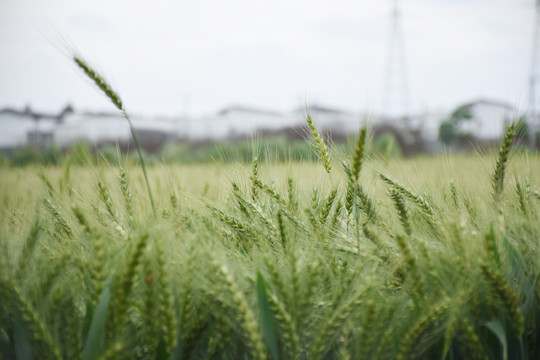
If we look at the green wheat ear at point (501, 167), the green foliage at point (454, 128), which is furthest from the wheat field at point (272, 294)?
the green foliage at point (454, 128)

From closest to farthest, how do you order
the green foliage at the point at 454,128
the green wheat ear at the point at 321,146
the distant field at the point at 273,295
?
the distant field at the point at 273,295 < the green wheat ear at the point at 321,146 < the green foliage at the point at 454,128

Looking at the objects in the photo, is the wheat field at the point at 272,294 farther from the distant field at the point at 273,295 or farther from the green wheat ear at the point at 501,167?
the green wheat ear at the point at 501,167

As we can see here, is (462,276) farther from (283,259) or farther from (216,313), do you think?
(216,313)

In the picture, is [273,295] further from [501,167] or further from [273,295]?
[501,167]

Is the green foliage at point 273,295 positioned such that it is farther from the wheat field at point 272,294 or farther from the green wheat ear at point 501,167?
the green wheat ear at point 501,167

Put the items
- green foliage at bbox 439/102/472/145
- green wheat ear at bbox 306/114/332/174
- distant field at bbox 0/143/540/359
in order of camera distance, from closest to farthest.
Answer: distant field at bbox 0/143/540/359
green wheat ear at bbox 306/114/332/174
green foliage at bbox 439/102/472/145

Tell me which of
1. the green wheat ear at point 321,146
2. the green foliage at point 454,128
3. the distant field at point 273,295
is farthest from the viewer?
the green foliage at point 454,128

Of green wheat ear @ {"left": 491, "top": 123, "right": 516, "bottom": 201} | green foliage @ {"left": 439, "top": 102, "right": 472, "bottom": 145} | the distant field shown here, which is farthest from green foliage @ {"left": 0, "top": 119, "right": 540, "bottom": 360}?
green foliage @ {"left": 439, "top": 102, "right": 472, "bottom": 145}

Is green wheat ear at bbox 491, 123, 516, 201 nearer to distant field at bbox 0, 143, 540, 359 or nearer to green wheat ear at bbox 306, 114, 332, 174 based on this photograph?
distant field at bbox 0, 143, 540, 359

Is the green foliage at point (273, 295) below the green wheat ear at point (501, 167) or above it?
below

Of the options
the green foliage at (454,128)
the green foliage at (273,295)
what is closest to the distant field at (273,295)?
the green foliage at (273,295)

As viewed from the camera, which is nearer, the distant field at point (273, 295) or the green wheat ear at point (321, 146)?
the distant field at point (273, 295)

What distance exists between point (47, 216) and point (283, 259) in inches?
26.3

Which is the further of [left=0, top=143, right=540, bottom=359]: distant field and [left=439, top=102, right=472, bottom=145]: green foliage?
[left=439, top=102, right=472, bottom=145]: green foliage
